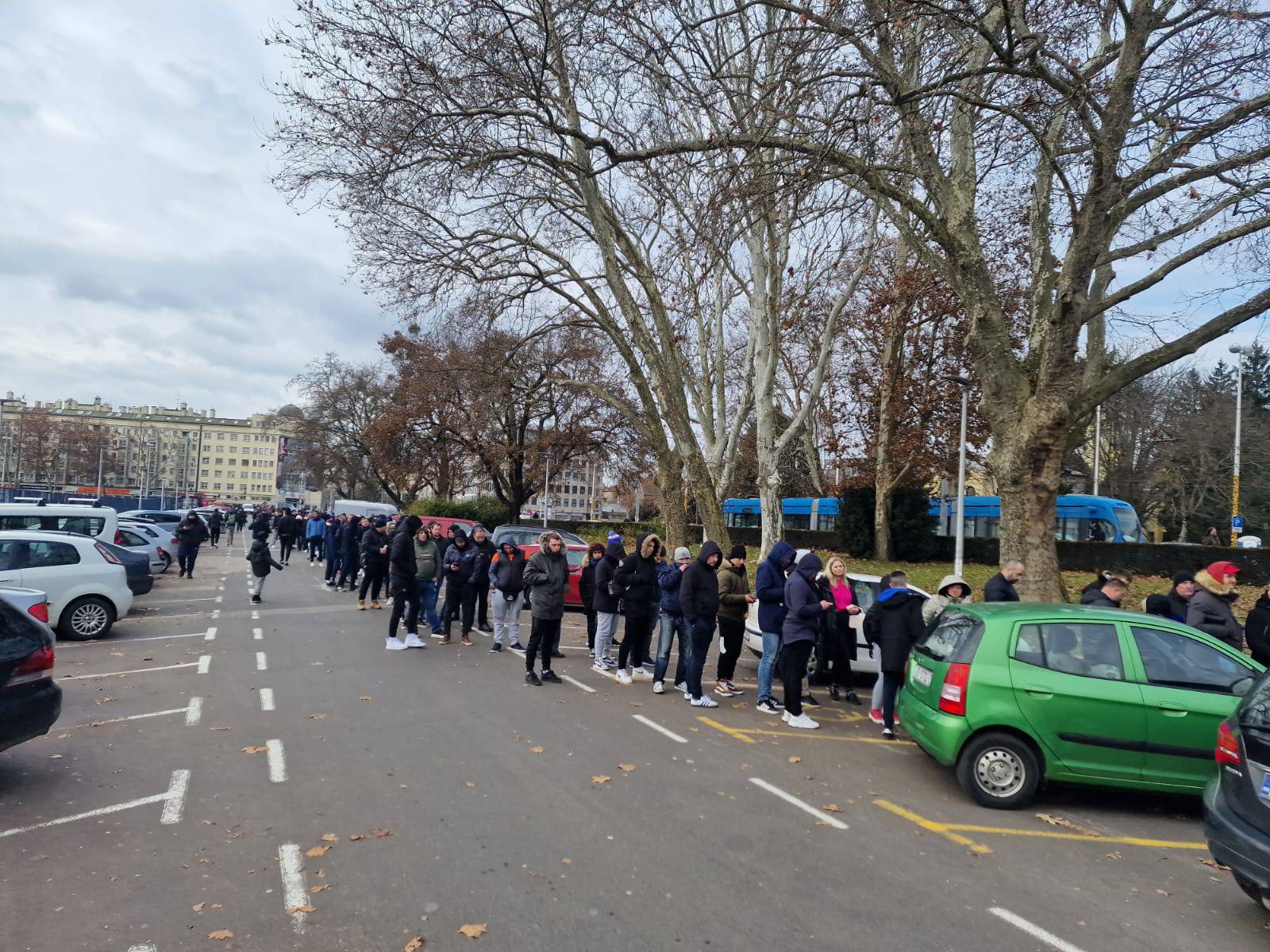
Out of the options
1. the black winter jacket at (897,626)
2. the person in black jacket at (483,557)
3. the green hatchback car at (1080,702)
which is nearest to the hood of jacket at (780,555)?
the black winter jacket at (897,626)

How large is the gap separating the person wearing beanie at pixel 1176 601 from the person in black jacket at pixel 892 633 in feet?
8.67

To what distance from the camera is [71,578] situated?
12.3m

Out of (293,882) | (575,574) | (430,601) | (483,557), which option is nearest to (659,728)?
(293,882)

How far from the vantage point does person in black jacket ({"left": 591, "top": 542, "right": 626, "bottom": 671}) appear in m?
11.0

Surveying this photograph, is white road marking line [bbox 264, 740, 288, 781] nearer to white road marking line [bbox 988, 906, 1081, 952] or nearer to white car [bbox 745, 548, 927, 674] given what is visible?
white road marking line [bbox 988, 906, 1081, 952]

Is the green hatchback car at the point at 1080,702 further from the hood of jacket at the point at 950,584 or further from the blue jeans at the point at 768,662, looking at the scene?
the blue jeans at the point at 768,662

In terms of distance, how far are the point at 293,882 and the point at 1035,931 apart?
3823mm

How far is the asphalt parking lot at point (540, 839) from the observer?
4.05 meters

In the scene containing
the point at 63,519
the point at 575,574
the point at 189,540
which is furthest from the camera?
the point at 189,540

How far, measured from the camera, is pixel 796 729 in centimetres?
852

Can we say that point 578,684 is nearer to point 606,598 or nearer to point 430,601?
point 606,598

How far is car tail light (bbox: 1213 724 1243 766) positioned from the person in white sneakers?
3894 mm

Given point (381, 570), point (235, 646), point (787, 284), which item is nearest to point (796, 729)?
point (235, 646)

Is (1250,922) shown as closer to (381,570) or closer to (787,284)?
(381,570)
